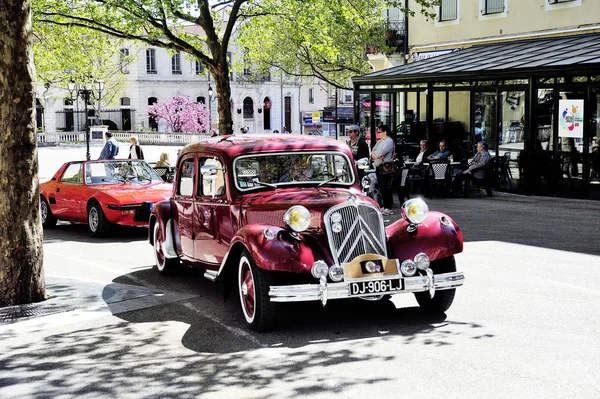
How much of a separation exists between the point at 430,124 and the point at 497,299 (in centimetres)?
1696

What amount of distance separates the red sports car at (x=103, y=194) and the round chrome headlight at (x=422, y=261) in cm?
799

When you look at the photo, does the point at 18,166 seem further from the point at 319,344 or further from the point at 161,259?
the point at 319,344

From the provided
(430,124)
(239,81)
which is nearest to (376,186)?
(430,124)

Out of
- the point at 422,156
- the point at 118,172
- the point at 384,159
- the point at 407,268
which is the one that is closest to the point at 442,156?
the point at 422,156

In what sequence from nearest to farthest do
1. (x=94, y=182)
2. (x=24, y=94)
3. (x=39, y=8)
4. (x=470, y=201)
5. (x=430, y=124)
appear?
(x=24, y=94)
(x=94, y=182)
(x=470, y=201)
(x=39, y=8)
(x=430, y=124)

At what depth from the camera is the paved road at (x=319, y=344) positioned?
6223mm

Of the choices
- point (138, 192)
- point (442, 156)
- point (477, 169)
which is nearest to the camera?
point (138, 192)

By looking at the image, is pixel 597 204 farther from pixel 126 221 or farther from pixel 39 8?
pixel 39 8

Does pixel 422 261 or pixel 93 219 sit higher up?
pixel 422 261

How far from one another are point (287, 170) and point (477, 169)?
1301 centimetres

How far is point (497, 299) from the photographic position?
9.16 metres

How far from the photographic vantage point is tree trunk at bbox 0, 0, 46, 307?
8.77 meters

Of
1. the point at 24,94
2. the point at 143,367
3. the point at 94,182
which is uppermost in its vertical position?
the point at 24,94

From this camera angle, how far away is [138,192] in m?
15.6
